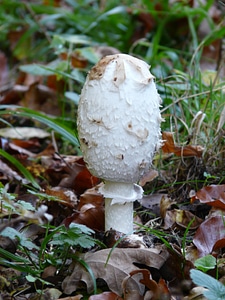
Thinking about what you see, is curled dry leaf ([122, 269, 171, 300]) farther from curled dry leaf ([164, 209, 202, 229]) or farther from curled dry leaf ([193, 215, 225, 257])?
curled dry leaf ([164, 209, 202, 229])

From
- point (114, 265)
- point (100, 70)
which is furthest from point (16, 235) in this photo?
point (100, 70)

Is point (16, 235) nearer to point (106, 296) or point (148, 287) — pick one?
point (106, 296)

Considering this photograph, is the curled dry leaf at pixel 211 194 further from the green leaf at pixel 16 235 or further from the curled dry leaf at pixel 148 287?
the green leaf at pixel 16 235

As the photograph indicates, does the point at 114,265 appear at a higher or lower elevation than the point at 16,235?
lower

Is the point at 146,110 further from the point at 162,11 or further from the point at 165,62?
the point at 162,11

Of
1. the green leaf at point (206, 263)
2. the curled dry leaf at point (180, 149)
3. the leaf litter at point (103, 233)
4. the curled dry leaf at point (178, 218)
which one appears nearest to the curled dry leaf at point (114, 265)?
the leaf litter at point (103, 233)

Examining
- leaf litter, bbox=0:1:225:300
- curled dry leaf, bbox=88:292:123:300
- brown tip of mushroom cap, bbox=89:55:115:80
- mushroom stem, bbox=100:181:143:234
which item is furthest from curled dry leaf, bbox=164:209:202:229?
brown tip of mushroom cap, bbox=89:55:115:80

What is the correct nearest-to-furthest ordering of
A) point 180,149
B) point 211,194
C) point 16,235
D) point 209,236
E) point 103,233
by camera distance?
1. point 16,235
2. point 209,236
3. point 103,233
4. point 211,194
5. point 180,149

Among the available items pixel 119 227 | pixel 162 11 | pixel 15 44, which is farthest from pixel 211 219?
pixel 15 44
